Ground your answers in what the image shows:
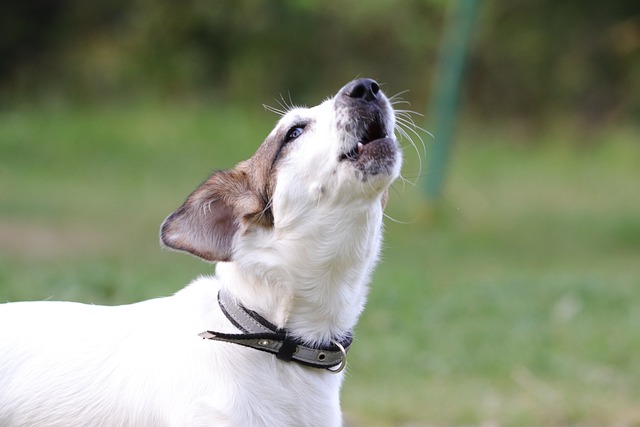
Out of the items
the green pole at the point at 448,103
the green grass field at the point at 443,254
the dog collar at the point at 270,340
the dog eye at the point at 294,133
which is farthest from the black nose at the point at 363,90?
the green pole at the point at 448,103

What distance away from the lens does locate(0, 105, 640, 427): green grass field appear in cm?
639

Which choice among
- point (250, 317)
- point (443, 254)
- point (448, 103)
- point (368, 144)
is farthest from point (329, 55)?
point (250, 317)

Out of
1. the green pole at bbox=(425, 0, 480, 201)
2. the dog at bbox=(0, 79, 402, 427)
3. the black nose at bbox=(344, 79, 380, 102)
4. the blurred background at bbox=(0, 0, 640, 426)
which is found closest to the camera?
the dog at bbox=(0, 79, 402, 427)

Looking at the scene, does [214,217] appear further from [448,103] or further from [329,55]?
[329,55]

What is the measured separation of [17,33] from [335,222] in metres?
16.6

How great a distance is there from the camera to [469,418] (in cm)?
573

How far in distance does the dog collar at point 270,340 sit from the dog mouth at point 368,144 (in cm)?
57

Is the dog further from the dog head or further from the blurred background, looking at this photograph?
the blurred background


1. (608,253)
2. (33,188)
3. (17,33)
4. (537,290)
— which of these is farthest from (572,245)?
(17,33)

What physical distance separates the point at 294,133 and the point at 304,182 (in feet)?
0.80

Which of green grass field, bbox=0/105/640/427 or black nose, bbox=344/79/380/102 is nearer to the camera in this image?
black nose, bbox=344/79/380/102

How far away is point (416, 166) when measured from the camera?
15.4 metres

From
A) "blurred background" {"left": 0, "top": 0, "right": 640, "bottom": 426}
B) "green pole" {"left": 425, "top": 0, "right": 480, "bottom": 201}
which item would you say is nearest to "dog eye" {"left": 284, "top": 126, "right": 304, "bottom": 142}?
"blurred background" {"left": 0, "top": 0, "right": 640, "bottom": 426}

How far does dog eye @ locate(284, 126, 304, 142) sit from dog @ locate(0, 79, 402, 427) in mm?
30
